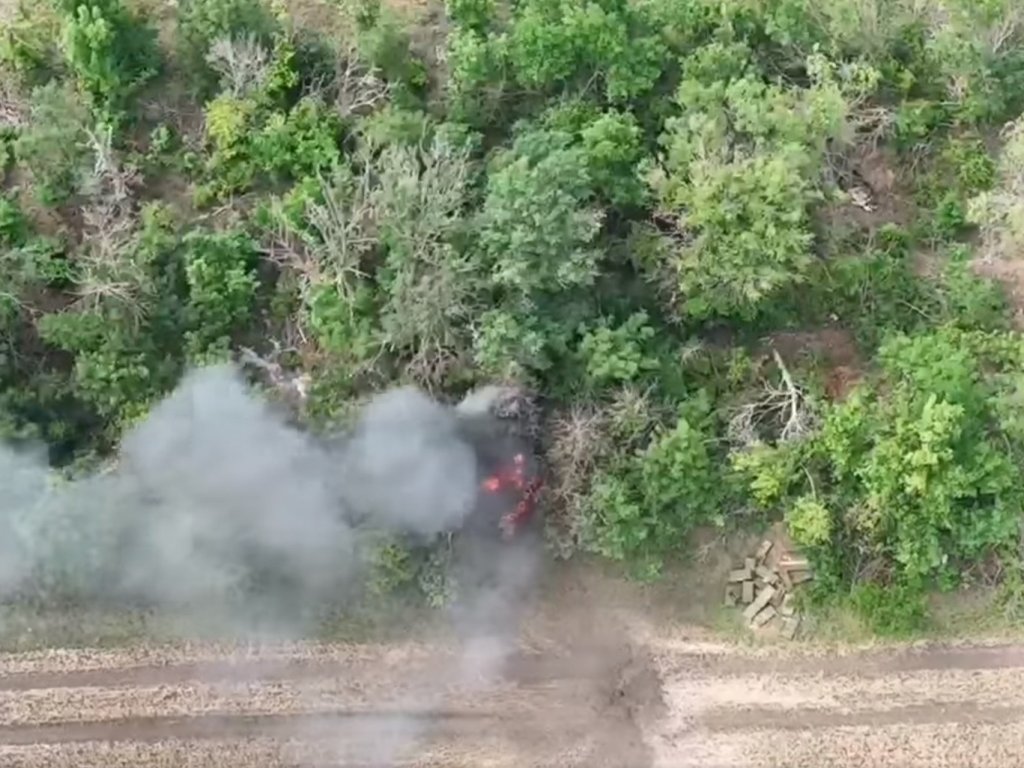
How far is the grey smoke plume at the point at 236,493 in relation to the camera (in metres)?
24.4

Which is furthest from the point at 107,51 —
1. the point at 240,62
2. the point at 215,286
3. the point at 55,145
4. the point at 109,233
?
the point at 215,286

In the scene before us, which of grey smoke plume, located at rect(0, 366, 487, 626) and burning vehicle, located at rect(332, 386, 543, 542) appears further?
burning vehicle, located at rect(332, 386, 543, 542)

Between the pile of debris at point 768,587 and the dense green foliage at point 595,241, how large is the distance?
2.81ft

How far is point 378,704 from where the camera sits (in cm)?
2509

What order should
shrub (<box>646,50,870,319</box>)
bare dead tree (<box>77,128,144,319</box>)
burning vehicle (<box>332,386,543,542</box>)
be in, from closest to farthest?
shrub (<box>646,50,870,319</box>) → burning vehicle (<box>332,386,543,542</box>) → bare dead tree (<box>77,128,144,319</box>)

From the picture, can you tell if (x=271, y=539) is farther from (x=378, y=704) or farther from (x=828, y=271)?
(x=828, y=271)

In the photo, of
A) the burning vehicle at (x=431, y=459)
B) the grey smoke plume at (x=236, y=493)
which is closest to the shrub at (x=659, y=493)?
the burning vehicle at (x=431, y=459)

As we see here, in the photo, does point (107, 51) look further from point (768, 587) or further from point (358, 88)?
point (768, 587)

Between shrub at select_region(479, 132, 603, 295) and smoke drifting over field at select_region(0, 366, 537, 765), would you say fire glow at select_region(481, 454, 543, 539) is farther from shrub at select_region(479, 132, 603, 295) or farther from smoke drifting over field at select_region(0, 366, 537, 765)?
shrub at select_region(479, 132, 603, 295)

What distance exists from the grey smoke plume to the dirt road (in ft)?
6.19

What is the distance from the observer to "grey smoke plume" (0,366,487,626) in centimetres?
2444

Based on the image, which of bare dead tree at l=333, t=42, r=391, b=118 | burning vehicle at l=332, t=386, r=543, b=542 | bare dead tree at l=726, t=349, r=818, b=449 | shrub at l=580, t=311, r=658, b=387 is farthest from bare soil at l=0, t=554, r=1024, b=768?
bare dead tree at l=333, t=42, r=391, b=118

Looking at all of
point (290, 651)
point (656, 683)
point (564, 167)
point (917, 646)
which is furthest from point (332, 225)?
point (917, 646)

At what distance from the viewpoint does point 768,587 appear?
25609 mm
